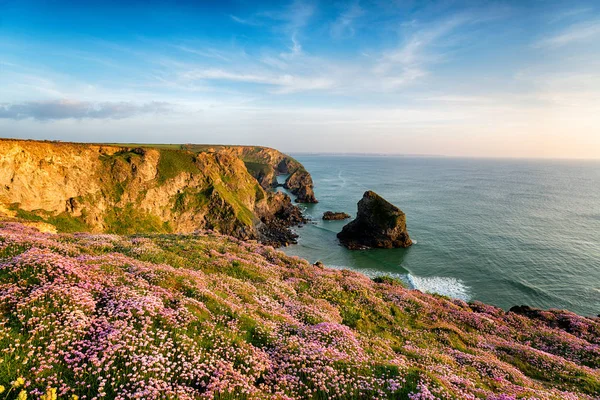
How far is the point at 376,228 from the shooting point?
8269 centimetres

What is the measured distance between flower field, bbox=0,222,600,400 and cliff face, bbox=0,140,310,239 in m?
51.2

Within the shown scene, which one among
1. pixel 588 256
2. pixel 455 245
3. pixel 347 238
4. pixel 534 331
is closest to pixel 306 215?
pixel 347 238

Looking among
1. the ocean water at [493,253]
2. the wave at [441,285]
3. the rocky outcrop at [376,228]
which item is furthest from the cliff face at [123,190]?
the wave at [441,285]

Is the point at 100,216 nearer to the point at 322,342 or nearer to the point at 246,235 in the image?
the point at 246,235

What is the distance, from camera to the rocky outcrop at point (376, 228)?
79.8 meters

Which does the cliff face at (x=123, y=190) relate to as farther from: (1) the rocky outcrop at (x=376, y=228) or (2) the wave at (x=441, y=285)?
(2) the wave at (x=441, y=285)

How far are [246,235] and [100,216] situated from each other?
36236 mm

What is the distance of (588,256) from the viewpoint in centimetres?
6594

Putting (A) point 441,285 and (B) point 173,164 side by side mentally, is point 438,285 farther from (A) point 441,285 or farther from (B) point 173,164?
(B) point 173,164

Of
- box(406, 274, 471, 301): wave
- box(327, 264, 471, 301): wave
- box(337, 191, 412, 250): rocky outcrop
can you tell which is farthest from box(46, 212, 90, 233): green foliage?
box(406, 274, 471, 301): wave

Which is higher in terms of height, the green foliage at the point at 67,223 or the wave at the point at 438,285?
the green foliage at the point at 67,223

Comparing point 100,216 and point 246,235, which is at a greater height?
point 100,216

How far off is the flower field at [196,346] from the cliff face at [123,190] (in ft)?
168

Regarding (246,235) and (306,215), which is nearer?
(246,235)
